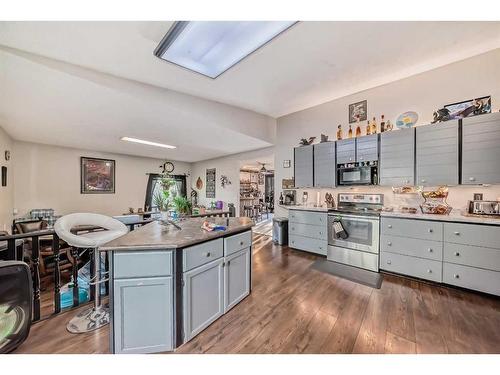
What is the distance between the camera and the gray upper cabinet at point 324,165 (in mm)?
3556

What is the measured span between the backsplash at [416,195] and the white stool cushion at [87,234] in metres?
3.48

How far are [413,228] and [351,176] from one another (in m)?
1.18

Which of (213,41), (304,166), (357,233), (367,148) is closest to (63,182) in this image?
(213,41)

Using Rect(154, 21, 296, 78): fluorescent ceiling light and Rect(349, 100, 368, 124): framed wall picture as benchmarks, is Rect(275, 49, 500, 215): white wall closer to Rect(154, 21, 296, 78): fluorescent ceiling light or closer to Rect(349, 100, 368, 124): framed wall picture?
Rect(349, 100, 368, 124): framed wall picture

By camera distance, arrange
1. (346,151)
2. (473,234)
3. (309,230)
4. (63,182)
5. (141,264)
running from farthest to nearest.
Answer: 1. (63,182)
2. (309,230)
3. (346,151)
4. (473,234)
5. (141,264)

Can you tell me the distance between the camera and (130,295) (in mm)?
1328

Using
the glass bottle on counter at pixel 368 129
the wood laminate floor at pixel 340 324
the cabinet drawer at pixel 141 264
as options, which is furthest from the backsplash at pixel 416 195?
the cabinet drawer at pixel 141 264

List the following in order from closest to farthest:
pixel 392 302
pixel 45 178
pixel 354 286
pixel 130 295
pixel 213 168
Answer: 1. pixel 130 295
2. pixel 392 302
3. pixel 354 286
4. pixel 45 178
5. pixel 213 168

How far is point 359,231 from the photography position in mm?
2980

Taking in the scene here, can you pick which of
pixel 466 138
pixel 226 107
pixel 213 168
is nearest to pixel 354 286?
pixel 466 138

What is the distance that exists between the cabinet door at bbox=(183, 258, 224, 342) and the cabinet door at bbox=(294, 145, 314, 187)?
2731 mm

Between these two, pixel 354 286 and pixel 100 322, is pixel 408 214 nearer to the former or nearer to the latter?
pixel 354 286

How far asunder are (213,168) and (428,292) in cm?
650

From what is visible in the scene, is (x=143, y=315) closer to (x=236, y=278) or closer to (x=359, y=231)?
(x=236, y=278)
